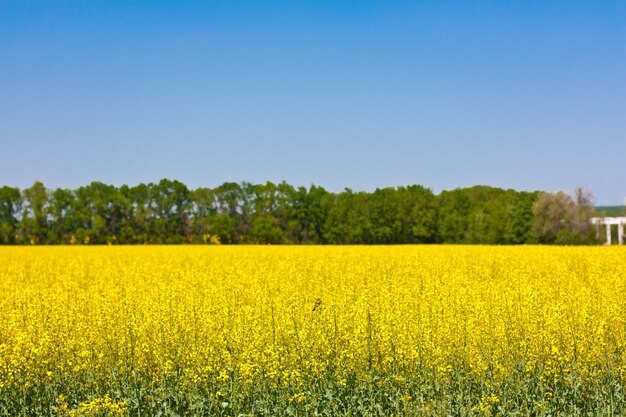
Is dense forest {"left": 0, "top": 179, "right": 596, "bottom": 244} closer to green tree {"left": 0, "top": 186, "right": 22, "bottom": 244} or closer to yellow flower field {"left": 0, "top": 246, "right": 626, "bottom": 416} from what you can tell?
green tree {"left": 0, "top": 186, "right": 22, "bottom": 244}

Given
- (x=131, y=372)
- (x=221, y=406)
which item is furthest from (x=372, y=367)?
(x=131, y=372)

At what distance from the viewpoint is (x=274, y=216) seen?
87438 millimetres

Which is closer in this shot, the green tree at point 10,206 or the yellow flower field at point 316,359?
the yellow flower field at point 316,359

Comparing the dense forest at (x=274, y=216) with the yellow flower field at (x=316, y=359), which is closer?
the yellow flower field at (x=316, y=359)

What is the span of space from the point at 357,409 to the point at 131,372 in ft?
12.3

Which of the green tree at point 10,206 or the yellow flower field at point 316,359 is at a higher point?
the green tree at point 10,206

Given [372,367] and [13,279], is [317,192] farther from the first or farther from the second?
[372,367]

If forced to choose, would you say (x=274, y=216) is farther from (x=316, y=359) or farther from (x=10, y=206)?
(x=316, y=359)

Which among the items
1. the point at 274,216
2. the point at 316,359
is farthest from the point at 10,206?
the point at 316,359

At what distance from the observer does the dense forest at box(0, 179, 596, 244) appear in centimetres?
7538

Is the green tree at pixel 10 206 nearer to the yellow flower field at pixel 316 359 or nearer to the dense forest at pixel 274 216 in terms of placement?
the dense forest at pixel 274 216

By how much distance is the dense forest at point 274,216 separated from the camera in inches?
2968

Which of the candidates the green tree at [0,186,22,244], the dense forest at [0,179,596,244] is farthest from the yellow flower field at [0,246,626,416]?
the green tree at [0,186,22,244]

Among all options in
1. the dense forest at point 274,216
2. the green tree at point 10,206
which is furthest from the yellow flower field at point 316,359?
the green tree at point 10,206
